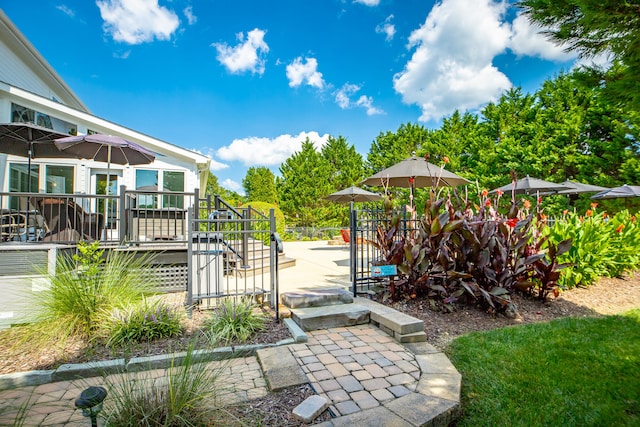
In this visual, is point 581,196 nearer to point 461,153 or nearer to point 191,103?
point 461,153

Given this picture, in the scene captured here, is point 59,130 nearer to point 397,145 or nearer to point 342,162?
point 342,162

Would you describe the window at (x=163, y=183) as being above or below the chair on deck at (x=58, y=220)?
above

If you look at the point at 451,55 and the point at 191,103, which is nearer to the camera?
the point at 451,55

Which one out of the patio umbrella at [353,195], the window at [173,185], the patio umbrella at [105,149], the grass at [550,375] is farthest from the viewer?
the patio umbrella at [353,195]

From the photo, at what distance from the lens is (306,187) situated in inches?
963

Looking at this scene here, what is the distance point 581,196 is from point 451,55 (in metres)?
10.0

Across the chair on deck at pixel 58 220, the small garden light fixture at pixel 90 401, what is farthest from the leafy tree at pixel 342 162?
the small garden light fixture at pixel 90 401

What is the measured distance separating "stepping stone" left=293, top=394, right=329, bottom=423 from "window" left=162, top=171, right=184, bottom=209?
980 centimetres

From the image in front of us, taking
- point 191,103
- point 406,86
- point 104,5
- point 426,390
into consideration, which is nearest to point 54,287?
point 426,390

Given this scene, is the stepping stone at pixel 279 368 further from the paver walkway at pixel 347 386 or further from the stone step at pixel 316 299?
the stone step at pixel 316 299

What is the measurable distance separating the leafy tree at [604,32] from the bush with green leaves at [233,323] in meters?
3.60

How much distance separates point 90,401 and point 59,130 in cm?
1091

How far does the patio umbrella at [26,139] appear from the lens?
5.57 metres

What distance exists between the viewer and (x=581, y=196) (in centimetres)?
1484
